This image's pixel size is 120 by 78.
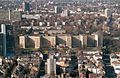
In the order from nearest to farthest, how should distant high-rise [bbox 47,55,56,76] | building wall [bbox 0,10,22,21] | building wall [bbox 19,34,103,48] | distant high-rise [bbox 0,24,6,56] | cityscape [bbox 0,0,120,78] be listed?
distant high-rise [bbox 47,55,56,76]
cityscape [bbox 0,0,120,78]
distant high-rise [bbox 0,24,6,56]
building wall [bbox 19,34,103,48]
building wall [bbox 0,10,22,21]

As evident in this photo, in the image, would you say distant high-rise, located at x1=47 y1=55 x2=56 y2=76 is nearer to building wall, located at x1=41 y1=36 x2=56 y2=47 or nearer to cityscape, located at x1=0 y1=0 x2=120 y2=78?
cityscape, located at x1=0 y1=0 x2=120 y2=78

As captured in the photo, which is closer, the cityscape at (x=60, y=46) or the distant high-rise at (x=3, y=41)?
the cityscape at (x=60, y=46)

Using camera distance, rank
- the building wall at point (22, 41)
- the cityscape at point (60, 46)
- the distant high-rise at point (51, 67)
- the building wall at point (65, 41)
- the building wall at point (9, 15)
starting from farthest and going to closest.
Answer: the building wall at point (9, 15) → the building wall at point (65, 41) → the building wall at point (22, 41) → the cityscape at point (60, 46) → the distant high-rise at point (51, 67)

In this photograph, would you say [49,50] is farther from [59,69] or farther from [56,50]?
[59,69]

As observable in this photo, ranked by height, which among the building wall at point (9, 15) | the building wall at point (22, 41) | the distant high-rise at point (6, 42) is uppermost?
the distant high-rise at point (6, 42)

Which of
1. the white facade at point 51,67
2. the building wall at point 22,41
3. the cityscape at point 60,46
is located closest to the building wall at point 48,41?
the cityscape at point 60,46

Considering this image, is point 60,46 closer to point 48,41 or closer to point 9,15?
point 48,41

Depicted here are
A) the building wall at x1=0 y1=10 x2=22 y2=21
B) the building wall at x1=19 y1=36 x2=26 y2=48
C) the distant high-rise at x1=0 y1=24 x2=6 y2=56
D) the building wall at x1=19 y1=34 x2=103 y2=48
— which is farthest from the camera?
the building wall at x1=0 y1=10 x2=22 y2=21

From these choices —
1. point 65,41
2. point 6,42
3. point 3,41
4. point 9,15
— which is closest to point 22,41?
point 6,42

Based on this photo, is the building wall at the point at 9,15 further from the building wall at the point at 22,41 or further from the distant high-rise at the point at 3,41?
the distant high-rise at the point at 3,41

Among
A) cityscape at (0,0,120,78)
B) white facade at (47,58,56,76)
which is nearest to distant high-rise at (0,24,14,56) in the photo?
cityscape at (0,0,120,78)
